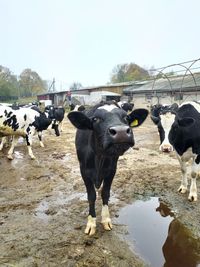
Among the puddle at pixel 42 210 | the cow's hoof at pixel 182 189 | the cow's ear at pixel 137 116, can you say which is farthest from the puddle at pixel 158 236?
the cow's ear at pixel 137 116

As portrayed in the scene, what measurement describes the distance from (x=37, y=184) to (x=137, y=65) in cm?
6379

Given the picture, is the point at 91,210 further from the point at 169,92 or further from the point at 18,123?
the point at 169,92

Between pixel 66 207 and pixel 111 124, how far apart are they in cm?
271

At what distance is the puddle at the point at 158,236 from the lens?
364 cm

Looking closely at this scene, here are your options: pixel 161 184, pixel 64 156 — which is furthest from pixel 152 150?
pixel 161 184

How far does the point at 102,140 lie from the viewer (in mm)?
3172

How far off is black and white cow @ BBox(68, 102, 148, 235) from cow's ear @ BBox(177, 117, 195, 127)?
1547 mm

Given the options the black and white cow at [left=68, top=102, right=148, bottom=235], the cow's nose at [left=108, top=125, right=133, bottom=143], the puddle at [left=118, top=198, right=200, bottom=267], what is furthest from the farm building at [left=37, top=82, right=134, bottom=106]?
the cow's nose at [left=108, top=125, right=133, bottom=143]

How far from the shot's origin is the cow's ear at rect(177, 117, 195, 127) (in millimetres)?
4940

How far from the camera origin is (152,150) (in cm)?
1032

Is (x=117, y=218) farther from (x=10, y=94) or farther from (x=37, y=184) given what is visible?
(x=10, y=94)

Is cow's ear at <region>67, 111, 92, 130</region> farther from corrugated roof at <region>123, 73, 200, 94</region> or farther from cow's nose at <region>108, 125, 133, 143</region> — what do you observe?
corrugated roof at <region>123, 73, 200, 94</region>

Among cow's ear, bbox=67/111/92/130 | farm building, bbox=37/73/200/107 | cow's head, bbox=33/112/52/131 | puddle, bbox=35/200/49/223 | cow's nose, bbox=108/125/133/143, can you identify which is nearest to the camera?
cow's nose, bbox=108/125/133/143

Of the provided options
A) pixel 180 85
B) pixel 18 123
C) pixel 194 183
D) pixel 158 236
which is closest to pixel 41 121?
pixel 18 123
